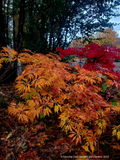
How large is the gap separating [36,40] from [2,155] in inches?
294

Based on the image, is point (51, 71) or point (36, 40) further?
point (36, 40)

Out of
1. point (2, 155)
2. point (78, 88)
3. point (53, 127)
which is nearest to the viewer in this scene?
point (78, 88)

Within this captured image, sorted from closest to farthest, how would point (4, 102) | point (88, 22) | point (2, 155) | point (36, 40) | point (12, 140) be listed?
point (2, 155), point (12, 140), point (4, 102), point (36, 40), point (88, 22)

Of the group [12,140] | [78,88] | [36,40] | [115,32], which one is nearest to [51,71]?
[78,88]

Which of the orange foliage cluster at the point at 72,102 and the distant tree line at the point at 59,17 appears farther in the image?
the distant tree line at the point at 59,17

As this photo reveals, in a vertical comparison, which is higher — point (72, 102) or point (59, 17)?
point (59, 17)

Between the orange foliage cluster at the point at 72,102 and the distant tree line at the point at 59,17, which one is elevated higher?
the distant tree line at the point at 59,17

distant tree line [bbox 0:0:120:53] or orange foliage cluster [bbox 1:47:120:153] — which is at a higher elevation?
distant tree line [bbox 0:0:120:53]

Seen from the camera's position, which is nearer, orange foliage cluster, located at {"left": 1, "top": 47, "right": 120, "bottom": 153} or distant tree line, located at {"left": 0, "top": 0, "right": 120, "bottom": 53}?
orange foliage cluster, located at {"left": 1, "top": 47, "right": 120, "bottom": 153}

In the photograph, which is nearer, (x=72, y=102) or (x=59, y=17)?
(x=72, y=102)

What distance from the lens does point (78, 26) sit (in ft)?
28.6

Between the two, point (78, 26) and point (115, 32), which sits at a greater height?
point (115, 32)

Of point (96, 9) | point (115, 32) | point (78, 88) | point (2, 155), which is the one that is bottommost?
point (2, 155)

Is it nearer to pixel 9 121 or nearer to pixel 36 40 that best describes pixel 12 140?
pixel 9 121
